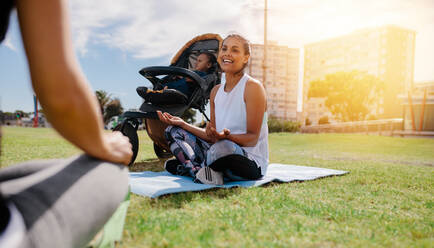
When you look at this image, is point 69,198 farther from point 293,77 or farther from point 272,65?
point 293,77

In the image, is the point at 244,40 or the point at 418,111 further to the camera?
the point at 418,111

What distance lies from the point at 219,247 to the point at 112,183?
24.3 inches

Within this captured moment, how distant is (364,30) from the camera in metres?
44.6

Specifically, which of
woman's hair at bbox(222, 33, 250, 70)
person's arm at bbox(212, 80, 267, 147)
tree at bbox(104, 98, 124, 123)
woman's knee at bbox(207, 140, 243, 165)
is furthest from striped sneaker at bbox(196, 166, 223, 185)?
tree at bbox(104, 98, 124, 123)

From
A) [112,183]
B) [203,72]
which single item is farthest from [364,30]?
[112,183]

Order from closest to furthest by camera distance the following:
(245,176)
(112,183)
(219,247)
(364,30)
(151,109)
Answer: (112,183), (219,247), (245,176), (151,109), (364,30)

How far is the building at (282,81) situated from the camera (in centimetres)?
6169

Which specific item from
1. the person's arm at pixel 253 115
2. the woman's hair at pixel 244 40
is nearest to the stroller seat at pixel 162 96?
the woman's hair at pixel 244 40

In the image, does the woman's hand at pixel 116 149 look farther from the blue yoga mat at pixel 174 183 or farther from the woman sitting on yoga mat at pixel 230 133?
the woman sitting on yoga mat at pixel 230 133

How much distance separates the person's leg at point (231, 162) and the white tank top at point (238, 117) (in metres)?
0.09

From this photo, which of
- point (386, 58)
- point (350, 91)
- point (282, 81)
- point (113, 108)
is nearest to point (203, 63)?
point (350, 91)

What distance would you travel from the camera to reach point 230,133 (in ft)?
8.82

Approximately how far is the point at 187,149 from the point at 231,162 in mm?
536

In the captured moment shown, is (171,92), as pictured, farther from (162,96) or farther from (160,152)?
(160,152)
